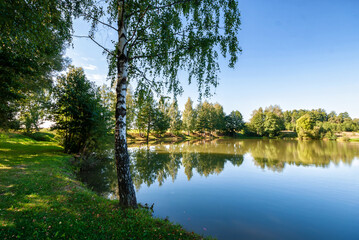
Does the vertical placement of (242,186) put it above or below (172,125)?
below

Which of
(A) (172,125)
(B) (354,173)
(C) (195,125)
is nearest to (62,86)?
(B) (354,173)

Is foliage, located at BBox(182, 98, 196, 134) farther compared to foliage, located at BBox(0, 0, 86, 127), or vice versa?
foliage, located at BBox(182, 98, 196, 134)

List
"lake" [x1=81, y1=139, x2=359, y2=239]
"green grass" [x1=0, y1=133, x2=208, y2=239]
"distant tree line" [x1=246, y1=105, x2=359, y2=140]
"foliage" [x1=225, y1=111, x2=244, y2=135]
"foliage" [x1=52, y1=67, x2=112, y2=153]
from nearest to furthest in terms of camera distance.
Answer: "green grass" [x1=0, y1=133, x2=208, y2=239] → "lake" [x1=81, y1=139, x2=359, y2=239] → "foliage" [x1=52, y1=67, x2=112, y2=153] → "distant tree line" [x1=246, y1=105, x2=359, y2=140] → "foliage" [x1=225, y1=111, x2=244, y2=135]

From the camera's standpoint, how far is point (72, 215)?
16.3ft

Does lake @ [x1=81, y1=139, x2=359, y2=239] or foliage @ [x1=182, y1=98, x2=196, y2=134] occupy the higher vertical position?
foliage @ [x1=182, y1=98, x2=196, y2=134]

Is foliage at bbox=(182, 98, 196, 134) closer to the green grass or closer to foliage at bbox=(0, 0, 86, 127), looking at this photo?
foliage at bbox=(0, 0, 86, 127)

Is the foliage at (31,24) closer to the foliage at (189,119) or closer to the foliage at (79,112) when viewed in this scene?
the foliage at (79,112)

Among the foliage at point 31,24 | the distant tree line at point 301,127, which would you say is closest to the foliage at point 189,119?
the distant tree line at point 301,127

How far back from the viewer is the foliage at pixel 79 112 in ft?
49.5

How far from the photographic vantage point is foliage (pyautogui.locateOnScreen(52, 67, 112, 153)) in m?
15.1

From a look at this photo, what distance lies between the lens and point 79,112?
15.3m

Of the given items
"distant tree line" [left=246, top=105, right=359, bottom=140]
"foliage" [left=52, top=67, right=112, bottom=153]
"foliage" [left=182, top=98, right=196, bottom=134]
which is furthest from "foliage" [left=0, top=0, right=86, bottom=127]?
"distant tree line" [left=246, top=105, right=359, bottom=140]

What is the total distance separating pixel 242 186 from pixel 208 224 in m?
5.47

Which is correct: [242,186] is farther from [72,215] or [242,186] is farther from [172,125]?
[172,125]
